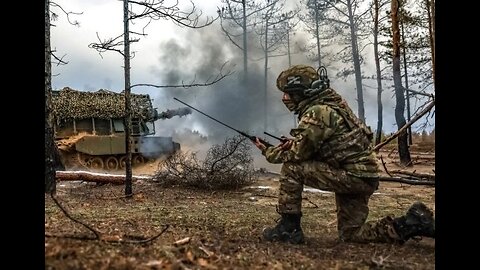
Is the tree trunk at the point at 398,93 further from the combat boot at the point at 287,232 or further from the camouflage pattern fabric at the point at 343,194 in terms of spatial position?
the combat boot at the point at 287,232

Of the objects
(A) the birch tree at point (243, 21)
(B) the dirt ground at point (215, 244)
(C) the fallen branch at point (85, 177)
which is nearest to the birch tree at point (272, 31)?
(A) the birch tree at point (243, 21)

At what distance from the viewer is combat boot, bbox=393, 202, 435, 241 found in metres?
2.61

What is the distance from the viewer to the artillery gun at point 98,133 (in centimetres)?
1028

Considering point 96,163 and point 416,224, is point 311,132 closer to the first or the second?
point 416,224

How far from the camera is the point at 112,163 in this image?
1082cm

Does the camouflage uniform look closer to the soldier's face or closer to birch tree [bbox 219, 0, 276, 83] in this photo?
the soldier's face

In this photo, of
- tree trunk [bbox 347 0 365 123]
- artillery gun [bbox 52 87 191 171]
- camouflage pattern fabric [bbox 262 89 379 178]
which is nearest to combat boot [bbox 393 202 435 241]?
camouflage pattern fabric [bbox 262 89 379 178]

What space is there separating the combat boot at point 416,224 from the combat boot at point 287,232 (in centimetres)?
55

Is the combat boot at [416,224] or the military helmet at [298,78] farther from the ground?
the military helmet at [298,78]

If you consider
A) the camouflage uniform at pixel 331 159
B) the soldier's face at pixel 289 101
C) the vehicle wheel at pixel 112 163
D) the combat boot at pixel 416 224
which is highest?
the soldier's face at pixel 289 101

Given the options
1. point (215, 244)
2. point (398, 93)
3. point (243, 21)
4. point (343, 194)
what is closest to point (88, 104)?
point (243, 21)
